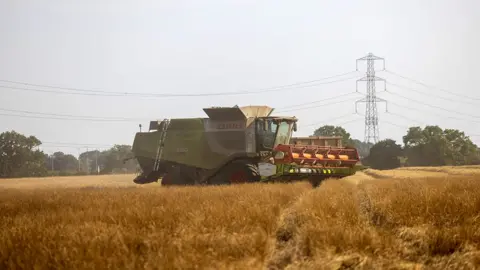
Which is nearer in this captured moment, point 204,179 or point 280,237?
point 280,237

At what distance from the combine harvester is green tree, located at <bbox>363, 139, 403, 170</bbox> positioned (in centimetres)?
4298

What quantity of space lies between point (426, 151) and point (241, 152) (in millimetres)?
56271

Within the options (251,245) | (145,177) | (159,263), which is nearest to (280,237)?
(251,245)

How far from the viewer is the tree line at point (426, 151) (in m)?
60.8

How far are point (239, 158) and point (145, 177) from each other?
502cm

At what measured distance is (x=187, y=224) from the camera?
6.57 m

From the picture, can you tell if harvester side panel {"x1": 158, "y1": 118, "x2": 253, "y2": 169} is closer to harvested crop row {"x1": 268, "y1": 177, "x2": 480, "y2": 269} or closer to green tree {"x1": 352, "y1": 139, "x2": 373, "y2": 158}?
harvested crop row {"x1": 268, "y1": 177, "x2": 480, "y2": 269}

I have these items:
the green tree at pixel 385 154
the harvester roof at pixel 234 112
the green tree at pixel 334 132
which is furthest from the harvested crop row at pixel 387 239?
the green tree at pixel 334 132

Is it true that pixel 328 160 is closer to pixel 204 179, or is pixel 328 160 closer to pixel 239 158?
pixel 239 158

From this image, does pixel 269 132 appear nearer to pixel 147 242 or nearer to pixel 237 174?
pixel 237 174

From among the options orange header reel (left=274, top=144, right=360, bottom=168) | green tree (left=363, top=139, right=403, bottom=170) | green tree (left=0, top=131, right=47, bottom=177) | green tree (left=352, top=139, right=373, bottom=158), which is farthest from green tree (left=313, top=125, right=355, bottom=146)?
orange header reel (left=274, top=144, right=360, bottom=168)

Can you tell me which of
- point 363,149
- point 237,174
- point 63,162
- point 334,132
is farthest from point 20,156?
point 363,149

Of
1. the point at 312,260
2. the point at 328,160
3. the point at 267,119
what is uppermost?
the point at 267,119

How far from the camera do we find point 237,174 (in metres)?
18.9
